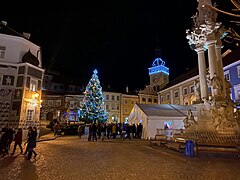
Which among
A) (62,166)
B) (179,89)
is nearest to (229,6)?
(62,166)

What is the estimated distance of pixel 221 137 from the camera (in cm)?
1146

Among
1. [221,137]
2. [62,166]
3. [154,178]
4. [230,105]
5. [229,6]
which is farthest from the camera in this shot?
[230,105]

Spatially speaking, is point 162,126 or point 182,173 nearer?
point 182,173

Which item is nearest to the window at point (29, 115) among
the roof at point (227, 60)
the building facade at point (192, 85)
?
the building facade at point (192, 85)

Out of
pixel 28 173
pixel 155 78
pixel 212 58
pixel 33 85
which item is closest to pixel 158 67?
pixel 155 78

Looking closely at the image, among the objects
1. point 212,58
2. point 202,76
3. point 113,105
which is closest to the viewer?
point 212,58

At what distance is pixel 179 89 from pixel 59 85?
43767 mm

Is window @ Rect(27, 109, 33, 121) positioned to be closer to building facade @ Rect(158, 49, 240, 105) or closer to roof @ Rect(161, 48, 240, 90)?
building facade @ Rect(158, 49, 240, 105)

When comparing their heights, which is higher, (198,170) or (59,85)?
(59,85)

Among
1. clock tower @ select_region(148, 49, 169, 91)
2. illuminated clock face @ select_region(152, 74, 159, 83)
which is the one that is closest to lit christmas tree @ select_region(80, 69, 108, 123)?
clock tower @ select_region(148, 49, 169, 91)

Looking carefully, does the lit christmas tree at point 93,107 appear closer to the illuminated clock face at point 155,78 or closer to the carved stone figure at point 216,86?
the carved stone figure at point 216,86

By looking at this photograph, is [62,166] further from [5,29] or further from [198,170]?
[5,29]

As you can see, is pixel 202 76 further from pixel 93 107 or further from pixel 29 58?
pixel 93 107

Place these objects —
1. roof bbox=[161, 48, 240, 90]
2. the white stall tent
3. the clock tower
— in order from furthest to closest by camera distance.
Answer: the clock tower
roof bbox=[161, 48, 240, 90]
the white stall tent
